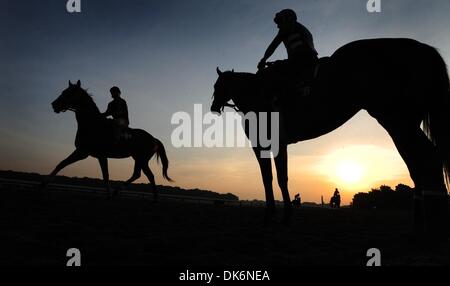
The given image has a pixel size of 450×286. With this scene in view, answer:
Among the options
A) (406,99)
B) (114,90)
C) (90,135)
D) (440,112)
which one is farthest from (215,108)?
(114,90)

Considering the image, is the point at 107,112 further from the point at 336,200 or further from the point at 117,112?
the point at 336,200

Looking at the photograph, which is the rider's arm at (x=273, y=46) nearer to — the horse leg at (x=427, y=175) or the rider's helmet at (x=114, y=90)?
the horse leg at (x=427, y=175)

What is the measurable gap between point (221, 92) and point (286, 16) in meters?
2.39

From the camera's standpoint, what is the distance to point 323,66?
23.3 ft

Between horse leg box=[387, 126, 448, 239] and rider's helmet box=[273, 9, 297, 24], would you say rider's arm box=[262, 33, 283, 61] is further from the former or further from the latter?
horse leg box=[387, 126, 448, 239]

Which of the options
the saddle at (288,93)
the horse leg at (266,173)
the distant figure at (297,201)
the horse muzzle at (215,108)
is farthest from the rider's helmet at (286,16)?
the distant figure at (297,201)

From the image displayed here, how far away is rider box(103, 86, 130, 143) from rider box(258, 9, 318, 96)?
7.98 meters

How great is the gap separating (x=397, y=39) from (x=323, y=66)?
1377 millimetres

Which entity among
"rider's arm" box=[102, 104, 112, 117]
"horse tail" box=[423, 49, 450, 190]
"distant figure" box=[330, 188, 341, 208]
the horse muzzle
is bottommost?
"distant figure" box=[330, 188, 341, 208]

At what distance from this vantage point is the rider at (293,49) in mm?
7418

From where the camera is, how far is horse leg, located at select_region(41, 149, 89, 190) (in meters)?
12.4

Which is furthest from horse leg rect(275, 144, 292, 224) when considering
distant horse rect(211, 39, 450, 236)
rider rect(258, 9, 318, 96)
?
rider rect(258, 9, 318, 96)
